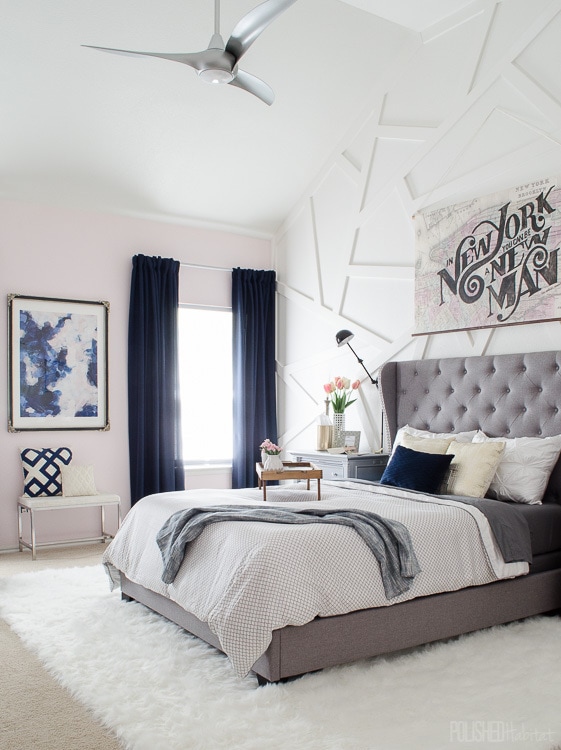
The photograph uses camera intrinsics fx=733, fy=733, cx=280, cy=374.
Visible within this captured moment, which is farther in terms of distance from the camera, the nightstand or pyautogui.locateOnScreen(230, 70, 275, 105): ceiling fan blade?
the nightstand

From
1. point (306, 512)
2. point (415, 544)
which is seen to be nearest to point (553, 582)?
point (415, 544)

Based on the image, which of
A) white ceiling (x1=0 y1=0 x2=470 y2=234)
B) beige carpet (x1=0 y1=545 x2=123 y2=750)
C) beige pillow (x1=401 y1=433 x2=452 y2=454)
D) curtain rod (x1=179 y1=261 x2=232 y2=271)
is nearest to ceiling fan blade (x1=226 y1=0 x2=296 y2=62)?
white ceiling (x1=0 y1=0 x2=470 y2=234)

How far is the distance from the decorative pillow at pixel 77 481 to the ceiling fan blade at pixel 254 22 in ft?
12.3

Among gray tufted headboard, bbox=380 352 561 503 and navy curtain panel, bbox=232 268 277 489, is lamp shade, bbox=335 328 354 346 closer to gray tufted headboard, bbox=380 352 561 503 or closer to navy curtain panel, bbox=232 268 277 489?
gray tufted headboard, bbox=380 352 561 503

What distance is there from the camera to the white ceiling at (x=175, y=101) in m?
4.88

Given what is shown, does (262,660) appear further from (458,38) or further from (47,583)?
(458,38)

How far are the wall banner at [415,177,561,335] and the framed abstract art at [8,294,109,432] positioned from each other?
2804 millimetres

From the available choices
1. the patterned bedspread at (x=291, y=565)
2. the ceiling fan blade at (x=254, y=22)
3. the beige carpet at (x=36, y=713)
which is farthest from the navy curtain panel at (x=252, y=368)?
the ceiling fan blade at (x=254, y=22)

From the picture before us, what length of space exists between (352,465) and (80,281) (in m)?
2.88

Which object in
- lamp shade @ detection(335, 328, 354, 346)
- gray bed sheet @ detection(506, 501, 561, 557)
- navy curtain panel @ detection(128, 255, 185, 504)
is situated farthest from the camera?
navy curtain panel @ detection(128, 255, 185, 504)

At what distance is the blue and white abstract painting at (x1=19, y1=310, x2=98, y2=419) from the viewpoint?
6105 mm

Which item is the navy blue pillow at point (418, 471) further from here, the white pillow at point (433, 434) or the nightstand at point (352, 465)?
the nightstand at point (352, 465)

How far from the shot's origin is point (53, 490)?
6047mm

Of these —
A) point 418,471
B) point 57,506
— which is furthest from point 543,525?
point 57,506
